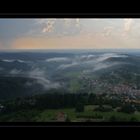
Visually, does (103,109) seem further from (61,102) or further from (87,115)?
(61,102)

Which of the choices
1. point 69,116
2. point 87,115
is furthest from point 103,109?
point 69,116

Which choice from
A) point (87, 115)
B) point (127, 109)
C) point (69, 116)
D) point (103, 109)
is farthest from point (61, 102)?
point (127, 109)

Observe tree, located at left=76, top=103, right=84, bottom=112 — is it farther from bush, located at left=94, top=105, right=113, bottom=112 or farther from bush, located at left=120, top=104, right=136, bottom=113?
bush, located at left=120, top=104, right=136, bottom=113

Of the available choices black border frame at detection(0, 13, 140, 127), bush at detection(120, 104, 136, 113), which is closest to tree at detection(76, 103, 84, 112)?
black border frame at detection(0, 13, 140, 127)

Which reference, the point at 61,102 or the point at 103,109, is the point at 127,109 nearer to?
the point at 103,109

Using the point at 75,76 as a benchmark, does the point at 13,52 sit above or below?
above

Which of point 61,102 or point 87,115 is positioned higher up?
point 61,102

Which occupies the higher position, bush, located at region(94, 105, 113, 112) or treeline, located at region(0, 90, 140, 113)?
treeline, located at region(0, 90, 140, 113)
